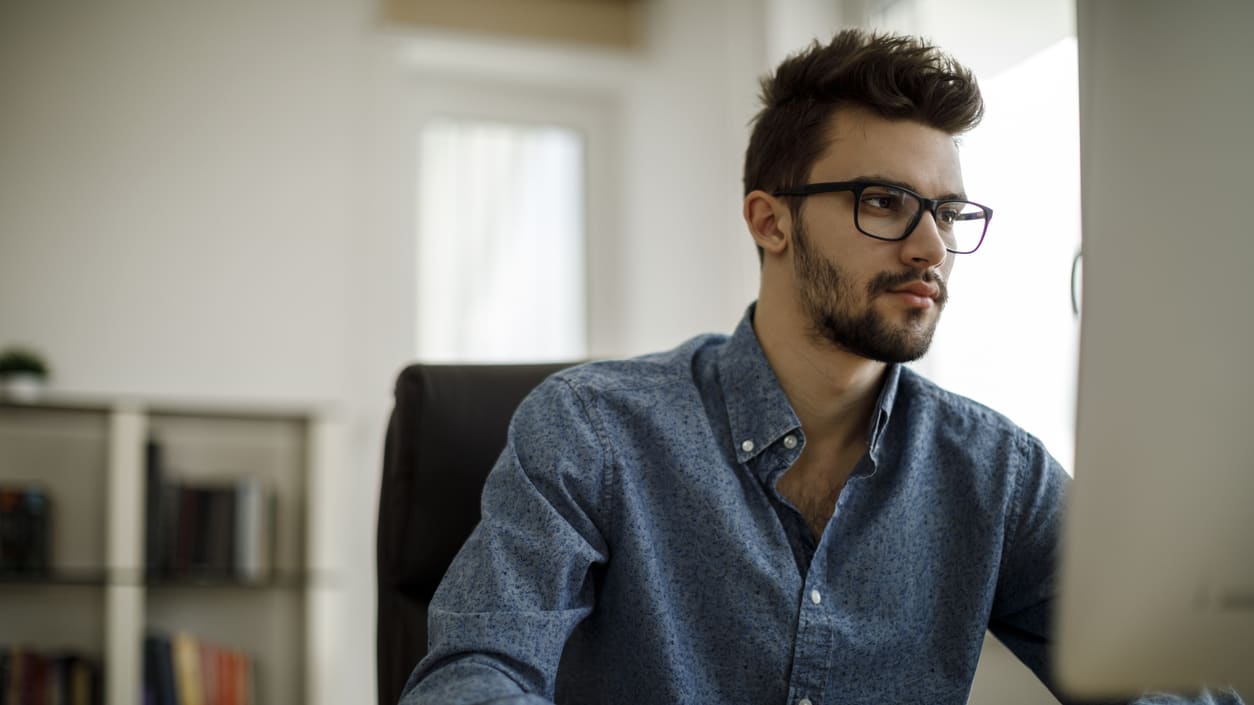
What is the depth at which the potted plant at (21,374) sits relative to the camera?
107 inches

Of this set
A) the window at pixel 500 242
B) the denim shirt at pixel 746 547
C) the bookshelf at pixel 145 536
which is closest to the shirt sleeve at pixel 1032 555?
the denim shirt at pixel 746 547

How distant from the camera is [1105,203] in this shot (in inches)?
16.2

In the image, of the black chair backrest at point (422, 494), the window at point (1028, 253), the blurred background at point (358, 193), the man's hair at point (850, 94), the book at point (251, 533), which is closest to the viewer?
the black chair backrest at point (422, 494)

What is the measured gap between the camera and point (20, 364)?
2.76m

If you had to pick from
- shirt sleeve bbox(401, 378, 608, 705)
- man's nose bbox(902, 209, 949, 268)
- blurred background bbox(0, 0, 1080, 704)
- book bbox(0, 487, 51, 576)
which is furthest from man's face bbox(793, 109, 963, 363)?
book bbox(0, 487, 51, 576)

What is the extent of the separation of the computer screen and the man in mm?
581

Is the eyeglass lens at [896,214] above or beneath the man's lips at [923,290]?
above

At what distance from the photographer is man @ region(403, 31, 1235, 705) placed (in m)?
1.00

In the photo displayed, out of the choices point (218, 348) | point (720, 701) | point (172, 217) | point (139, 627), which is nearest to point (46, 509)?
point (139, 627)

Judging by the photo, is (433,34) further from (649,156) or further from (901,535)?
(901,535)

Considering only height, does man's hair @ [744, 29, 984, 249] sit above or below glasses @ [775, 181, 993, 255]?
above

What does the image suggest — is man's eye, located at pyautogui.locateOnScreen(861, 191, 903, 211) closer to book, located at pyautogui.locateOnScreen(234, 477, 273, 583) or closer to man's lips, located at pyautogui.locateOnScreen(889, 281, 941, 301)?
man's lips, located at pyautogui.locateOnScreen(889, 281, 941, 301)

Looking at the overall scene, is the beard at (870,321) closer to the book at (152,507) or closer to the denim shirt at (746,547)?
the denim shirt at (746,547)

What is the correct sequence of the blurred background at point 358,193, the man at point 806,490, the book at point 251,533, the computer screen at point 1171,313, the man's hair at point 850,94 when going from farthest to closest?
the blurred background at point 358,193, the book at point 251,533, the man's hair at point 850,94, the man at point 806,490, the computer screen at point 1171,313
